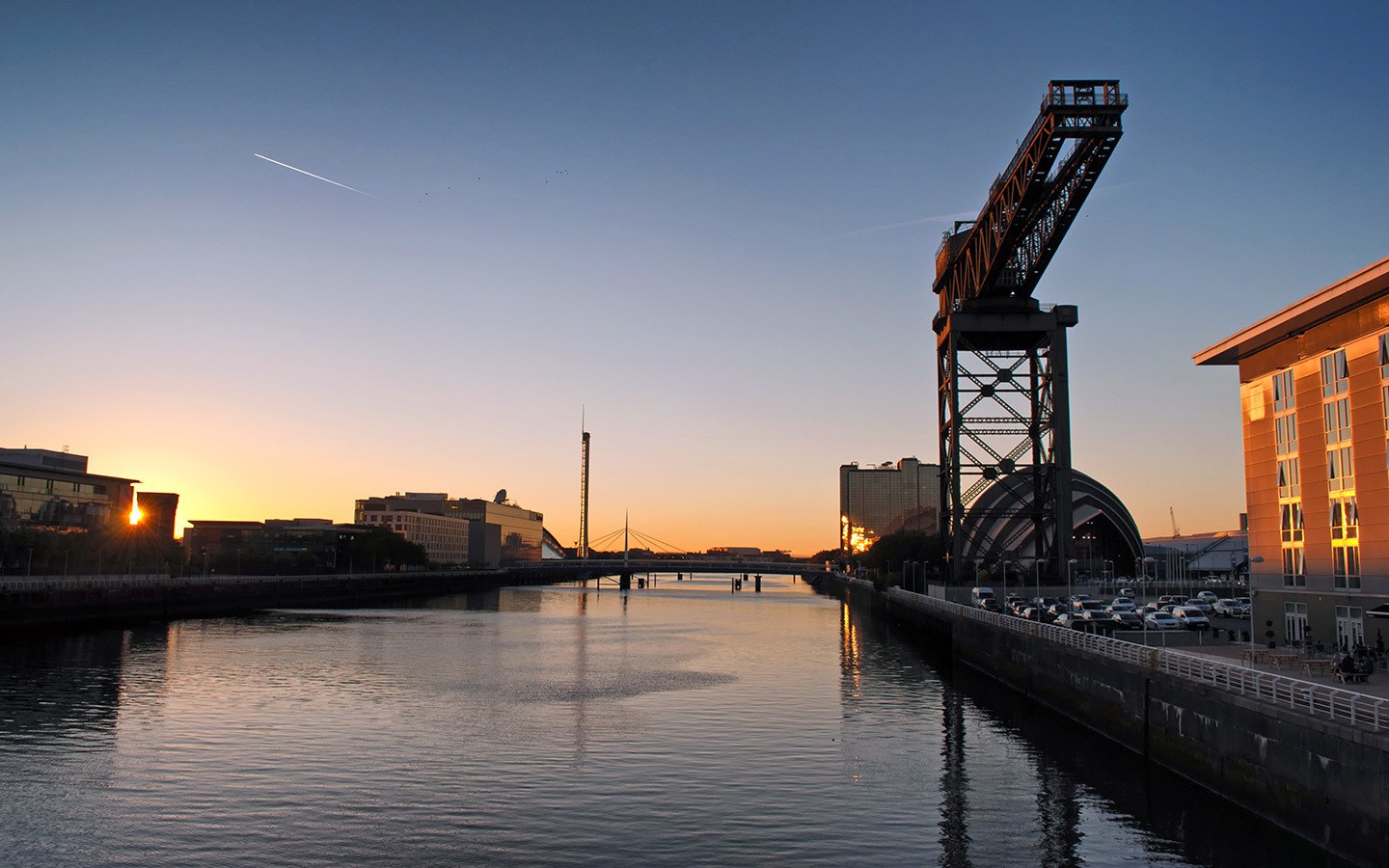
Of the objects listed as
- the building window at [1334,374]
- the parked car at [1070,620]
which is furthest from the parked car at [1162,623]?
the building window at [1334,374]

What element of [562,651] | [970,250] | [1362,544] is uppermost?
[970,250]

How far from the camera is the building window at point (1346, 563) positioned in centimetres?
3675

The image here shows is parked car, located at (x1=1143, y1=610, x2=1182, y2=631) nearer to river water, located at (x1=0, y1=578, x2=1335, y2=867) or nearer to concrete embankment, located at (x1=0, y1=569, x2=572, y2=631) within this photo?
river water, located at (x1=0, y1=578, x2=1335, y2=867)

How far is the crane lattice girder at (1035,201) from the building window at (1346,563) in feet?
95.0

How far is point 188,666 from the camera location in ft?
166

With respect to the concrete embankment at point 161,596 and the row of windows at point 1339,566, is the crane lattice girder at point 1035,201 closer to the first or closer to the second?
the row of windows at point 1339,566

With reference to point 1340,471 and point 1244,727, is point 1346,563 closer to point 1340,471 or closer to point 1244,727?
point 1340,471

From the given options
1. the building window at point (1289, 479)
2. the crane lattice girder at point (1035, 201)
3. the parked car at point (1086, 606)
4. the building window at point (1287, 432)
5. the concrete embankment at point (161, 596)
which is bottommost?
the concrete embankment at point (161, 596)

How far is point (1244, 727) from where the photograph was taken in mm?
23281

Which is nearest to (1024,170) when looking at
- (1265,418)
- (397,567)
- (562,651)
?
(1265,418)

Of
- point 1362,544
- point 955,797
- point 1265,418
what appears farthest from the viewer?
point 1265,418

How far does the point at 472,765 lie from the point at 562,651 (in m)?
36.1

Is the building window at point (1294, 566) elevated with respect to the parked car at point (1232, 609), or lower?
elevated

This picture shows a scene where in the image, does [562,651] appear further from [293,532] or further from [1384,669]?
[293,532]
